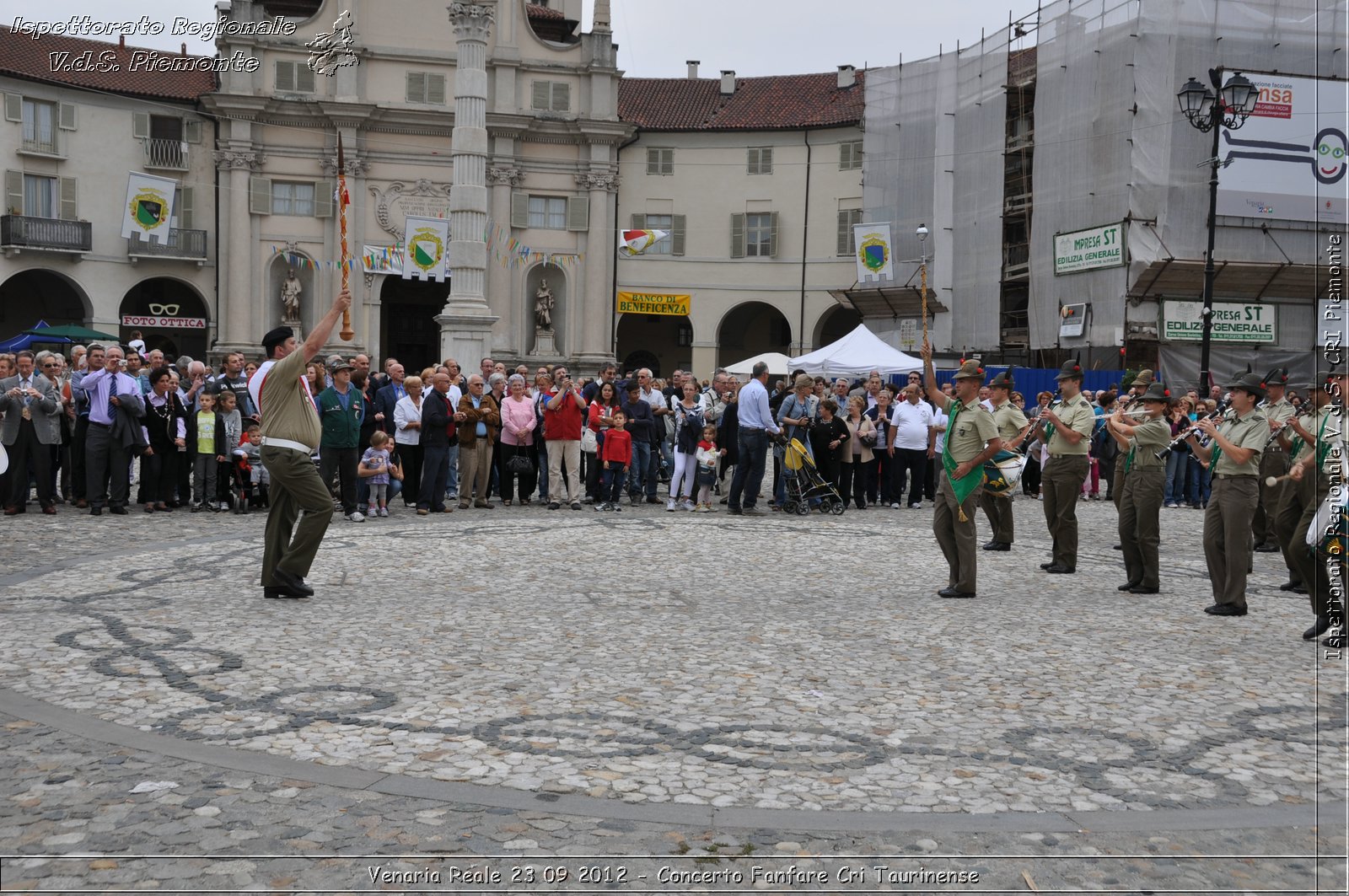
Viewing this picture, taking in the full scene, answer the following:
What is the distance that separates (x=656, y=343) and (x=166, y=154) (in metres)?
21.0

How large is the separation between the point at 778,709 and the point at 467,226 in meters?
19.4

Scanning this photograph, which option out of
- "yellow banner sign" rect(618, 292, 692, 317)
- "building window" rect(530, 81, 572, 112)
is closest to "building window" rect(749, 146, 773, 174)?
"yellow banner sign" rect(618, 292, 692, 317)

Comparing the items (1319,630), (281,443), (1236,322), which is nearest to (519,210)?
(1236,322)

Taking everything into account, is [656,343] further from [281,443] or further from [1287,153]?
[281,443]

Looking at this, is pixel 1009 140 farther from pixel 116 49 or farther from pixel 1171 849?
pixel 1171 849

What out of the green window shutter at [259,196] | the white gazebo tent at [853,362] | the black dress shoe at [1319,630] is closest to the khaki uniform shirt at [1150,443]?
the black dress shoe at [1319,630]

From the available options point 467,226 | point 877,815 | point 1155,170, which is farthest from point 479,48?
point 877,815

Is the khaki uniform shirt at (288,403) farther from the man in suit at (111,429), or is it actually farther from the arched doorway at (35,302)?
the arched doorway at (35,302)

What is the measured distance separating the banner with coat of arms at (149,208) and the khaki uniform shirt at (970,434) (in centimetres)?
3912

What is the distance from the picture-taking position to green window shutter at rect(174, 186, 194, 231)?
152 feet

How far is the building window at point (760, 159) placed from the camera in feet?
167

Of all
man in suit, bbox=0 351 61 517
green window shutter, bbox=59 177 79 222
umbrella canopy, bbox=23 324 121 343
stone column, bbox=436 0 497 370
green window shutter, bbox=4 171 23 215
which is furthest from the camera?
green window shutter, bbox=59 177 79 222

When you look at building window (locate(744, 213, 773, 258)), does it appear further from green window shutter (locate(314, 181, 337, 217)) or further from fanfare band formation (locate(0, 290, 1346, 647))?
fanfare band formation (locate(0, 290, 1346, 647))

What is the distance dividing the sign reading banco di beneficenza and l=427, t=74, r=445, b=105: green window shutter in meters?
24.1
